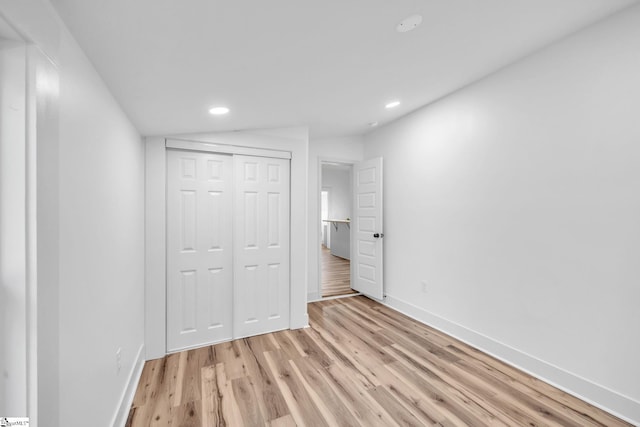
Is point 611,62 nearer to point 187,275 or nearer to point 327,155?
point 327,155

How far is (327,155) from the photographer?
4023mm

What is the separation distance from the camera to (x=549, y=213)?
2.07m

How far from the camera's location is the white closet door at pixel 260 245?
2.76m

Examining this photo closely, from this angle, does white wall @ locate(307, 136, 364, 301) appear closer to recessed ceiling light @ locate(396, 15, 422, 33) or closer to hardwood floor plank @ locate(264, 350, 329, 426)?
hardwood floor plank @ locate(264, 350, 329, 426)

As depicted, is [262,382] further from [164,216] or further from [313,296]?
[313,296]

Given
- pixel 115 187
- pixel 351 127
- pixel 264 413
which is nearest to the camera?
pixel 115 187

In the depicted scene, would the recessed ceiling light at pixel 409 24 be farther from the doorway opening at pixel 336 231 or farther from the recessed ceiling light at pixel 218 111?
the doorway opening at pixel 336 231

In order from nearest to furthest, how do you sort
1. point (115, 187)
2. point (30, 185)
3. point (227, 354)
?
1. point (30, 185)
2. point (115, 187)
3. point (227, 354)

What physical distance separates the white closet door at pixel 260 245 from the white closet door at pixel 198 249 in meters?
0.10

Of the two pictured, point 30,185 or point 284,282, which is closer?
point 30,185

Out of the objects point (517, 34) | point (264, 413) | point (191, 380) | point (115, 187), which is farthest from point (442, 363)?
point (115, 187)

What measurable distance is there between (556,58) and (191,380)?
145 inches

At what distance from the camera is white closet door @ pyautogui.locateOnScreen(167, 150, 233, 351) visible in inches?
98.9

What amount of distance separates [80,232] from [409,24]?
1882mm
